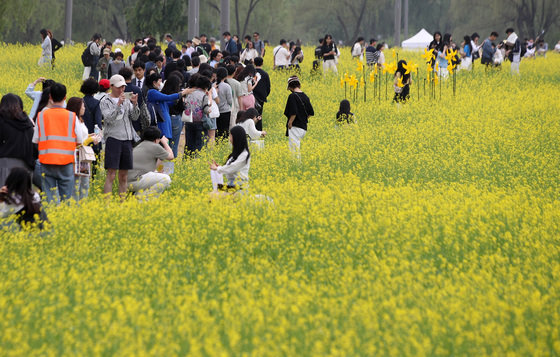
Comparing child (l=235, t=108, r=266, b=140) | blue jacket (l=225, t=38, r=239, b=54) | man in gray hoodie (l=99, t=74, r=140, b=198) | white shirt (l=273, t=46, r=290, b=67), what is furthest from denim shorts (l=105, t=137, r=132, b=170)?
white shirt (l=273, t=46, r=290, b=67)

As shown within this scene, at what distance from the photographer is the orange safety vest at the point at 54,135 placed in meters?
9.95

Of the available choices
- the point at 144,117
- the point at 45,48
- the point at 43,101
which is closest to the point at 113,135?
the point at 43,101

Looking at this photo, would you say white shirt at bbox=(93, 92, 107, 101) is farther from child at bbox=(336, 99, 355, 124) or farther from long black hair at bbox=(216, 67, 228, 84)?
child at bbox=(336, 99, 355, 124)

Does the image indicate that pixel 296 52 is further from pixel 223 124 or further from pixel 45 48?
pixel 223 124

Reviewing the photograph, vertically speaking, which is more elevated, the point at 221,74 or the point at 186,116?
the point at 221,74

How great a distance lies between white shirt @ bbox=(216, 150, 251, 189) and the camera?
10.3 meters

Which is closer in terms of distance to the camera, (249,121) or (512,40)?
(249,121)

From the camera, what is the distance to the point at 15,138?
9625 mm

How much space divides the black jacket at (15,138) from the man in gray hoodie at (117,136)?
1.41 meters

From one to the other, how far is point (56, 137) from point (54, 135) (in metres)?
0.04

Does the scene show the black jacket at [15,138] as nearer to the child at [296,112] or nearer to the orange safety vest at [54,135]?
the orange safety vest at [54,135]

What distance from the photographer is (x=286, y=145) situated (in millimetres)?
15055

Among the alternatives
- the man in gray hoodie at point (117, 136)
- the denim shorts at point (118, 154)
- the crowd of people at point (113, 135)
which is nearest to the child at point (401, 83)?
the crowd of people at point (113, 135)

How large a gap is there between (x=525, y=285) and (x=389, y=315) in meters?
1.67
